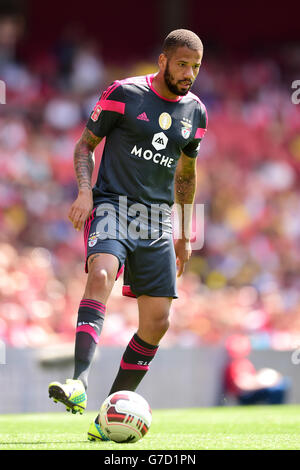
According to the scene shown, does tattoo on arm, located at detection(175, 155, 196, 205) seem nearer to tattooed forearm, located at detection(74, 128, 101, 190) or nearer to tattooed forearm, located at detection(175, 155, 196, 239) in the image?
tattooed forearm, located at detection(175, 155, 196, 239)

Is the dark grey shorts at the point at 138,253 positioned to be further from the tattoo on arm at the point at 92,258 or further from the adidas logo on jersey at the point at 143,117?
the adidas logo on jersey at the point at 143,117

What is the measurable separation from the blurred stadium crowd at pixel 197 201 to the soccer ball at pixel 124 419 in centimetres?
495

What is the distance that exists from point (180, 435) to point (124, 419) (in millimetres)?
960

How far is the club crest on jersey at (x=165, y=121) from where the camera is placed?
5.34m

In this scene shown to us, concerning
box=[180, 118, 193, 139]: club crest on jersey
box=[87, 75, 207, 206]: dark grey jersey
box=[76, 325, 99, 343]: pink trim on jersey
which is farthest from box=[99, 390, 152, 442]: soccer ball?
box=[180, 118, 193, 139]: club crest on jersey

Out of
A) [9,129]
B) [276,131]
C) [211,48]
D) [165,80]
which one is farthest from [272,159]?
[165,80]

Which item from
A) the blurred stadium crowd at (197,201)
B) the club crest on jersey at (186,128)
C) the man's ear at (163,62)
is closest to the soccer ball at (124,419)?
the club crest on jersey at (186,128)

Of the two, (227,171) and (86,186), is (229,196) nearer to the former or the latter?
(227,171)

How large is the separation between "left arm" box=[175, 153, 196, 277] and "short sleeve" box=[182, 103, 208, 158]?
62 millimetres

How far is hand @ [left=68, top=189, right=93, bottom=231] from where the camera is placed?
5035mm

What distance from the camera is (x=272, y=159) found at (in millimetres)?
16078

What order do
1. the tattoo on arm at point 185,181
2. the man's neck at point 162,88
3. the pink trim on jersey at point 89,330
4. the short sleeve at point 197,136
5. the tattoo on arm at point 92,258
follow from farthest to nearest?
the tattoo on arm at point 185,181, the short sleeve at point 197,136, the man's neck at point 162,88, the tattoo on arm at point 92,258, the pink trim on jersey at point 89,330

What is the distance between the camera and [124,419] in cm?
470

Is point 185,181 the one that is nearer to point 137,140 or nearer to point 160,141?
point 160,141
